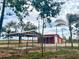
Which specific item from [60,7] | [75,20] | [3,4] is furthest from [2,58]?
[75,20]

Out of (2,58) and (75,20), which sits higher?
(75,20)

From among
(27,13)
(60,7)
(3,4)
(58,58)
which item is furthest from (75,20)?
(58,58)

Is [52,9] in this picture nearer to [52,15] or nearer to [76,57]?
→ [52,15]

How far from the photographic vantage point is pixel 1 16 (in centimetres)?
2172

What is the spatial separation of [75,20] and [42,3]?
427 cm

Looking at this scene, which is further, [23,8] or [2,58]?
[23,8]

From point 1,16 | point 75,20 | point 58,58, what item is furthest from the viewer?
point 75,20

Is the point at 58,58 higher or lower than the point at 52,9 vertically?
lower

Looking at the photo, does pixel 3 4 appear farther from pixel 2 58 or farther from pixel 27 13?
pixel 2 58

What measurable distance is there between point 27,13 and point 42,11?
4.73ft

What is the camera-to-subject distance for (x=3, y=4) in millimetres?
22000

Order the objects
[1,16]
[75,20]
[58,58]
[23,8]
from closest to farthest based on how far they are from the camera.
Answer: [58,58], [1,16], [23,8], [75,20]

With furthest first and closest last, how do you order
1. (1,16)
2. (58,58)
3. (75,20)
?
(75,20), (1,16), (58,58)

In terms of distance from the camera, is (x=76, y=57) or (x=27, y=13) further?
(x=27, y=13)
